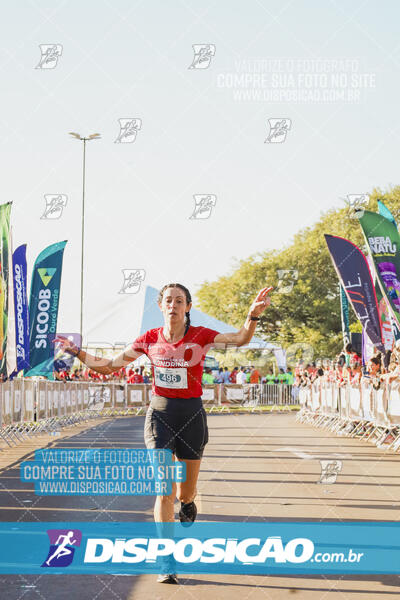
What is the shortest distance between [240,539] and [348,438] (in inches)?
508

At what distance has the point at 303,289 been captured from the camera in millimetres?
62500

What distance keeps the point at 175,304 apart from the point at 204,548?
189cm

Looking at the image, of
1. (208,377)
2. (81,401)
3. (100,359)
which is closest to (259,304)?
(100,359)

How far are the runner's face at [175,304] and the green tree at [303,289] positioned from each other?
54.1 m

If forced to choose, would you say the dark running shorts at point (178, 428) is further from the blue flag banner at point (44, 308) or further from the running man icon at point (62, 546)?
the blue flag banner at point (44, 308)

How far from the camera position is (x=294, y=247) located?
66812mm

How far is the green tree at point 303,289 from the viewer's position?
61.1m

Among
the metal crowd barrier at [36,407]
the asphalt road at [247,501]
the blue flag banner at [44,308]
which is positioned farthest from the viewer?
the blue flag banner at [44,308]

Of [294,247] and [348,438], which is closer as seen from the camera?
[348,438]

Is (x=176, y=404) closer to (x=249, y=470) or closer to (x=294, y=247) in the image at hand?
(x=249, y=470)

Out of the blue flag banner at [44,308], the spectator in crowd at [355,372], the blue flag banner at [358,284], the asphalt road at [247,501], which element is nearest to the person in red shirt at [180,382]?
the asphalt road at [247,501]

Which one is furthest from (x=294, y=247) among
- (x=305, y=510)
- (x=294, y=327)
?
(x=305, y=510)

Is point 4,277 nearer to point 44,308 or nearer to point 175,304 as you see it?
point 44,308

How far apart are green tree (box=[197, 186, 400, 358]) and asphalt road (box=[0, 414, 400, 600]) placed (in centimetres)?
4128
